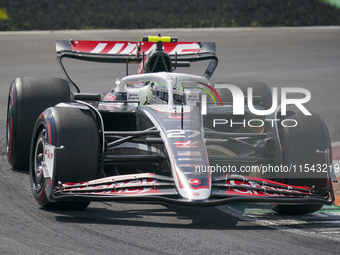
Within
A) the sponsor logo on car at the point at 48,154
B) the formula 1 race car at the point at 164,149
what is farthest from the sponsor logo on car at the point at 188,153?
the sponsor logo on car at the point at 48,154

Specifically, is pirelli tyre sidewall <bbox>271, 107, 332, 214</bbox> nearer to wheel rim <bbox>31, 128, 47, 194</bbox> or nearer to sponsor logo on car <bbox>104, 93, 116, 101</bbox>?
wheel rim <bbox>31, 128, 47, 194</bbox>

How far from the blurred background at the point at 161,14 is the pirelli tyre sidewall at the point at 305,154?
13.5 meters

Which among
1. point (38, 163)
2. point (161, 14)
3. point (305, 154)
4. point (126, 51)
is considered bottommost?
point (38, 163)

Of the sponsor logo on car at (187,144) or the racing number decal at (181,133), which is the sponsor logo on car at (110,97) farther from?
the sponsor logo on car at (187,144)

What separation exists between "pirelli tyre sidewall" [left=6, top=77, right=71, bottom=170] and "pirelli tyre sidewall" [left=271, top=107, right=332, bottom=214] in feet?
9.31

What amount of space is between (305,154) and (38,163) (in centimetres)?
266

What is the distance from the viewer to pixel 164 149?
18.3 feet

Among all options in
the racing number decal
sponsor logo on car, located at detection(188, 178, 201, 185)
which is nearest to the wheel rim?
the racing number decal

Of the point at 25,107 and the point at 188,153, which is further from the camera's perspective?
the point at 25,107

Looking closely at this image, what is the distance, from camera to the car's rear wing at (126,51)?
8453mm

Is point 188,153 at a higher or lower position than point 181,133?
lower

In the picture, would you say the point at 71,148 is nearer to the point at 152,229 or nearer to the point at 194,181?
the point at 152,229

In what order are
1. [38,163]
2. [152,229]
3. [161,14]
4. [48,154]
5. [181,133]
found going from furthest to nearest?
[161,14], [38,163], [181,133], [48,154], [152,229]

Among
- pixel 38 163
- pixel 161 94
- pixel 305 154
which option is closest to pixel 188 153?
pixel 305 154
